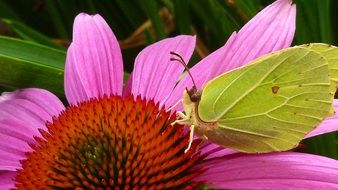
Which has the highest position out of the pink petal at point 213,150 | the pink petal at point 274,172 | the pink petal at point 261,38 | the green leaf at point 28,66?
the green leaf at point 28,66

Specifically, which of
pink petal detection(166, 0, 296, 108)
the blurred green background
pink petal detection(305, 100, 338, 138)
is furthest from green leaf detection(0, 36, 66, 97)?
pink petal detection(305, 100, 338, 138)

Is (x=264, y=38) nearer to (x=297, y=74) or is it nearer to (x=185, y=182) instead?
(x=297, y=74)

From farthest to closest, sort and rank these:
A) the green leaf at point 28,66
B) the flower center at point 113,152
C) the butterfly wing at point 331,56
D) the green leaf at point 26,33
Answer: the green leaf at point 26,33 < the green leaf at point 28,66 < the flower center at point 113,152 < the butterfly wing at point 331,56

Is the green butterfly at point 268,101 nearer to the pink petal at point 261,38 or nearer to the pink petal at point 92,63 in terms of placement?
the pink petal at point 261,38

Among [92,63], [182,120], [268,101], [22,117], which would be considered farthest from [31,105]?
[268,101]

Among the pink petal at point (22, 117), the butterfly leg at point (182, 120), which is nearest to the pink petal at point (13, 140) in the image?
the pink petal at point (22, 117)

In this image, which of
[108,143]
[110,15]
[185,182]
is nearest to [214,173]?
[185,182]

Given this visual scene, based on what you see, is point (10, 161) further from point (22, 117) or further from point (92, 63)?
point (92, 63)
